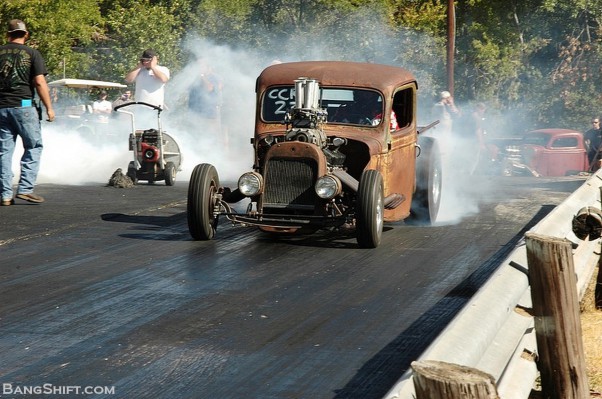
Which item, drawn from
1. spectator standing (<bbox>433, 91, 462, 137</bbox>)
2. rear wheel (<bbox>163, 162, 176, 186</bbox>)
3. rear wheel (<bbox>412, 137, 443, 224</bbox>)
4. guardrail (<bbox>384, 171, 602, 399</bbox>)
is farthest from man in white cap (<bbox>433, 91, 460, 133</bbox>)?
guardrail (<bbox>384, 171, 602, 399</bbox>)

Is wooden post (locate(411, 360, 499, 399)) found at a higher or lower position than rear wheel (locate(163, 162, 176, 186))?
higher

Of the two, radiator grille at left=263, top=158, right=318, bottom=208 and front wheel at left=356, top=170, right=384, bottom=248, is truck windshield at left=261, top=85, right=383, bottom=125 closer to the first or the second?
radiator grille at left=263, top=158, right=318, bottom=208

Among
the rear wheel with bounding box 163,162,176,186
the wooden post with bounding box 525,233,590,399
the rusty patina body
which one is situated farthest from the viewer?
the rear wheel with bounding box 163,162,176,186

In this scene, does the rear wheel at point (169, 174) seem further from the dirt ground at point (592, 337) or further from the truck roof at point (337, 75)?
the dirt ground at point (592, 337)

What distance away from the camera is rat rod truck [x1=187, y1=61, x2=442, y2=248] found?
376 inches

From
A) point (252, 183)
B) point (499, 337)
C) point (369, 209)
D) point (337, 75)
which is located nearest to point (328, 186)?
point (369, 209)

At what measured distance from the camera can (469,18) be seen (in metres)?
40.3

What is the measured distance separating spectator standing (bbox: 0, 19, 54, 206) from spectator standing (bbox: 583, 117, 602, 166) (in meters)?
18.9

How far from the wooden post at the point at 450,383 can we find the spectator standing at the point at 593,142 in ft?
85.0

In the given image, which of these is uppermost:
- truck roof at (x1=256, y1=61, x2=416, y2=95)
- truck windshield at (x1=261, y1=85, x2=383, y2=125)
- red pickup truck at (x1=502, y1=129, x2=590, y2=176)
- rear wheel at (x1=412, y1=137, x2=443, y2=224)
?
truck roof at (x1=256, y1=61, x2=416, y2=95)

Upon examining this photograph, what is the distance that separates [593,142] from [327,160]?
20632 mm

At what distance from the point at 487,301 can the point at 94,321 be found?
2735 mm

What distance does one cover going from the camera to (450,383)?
9.89 ft

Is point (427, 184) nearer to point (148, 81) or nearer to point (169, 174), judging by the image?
point (169, 174)
